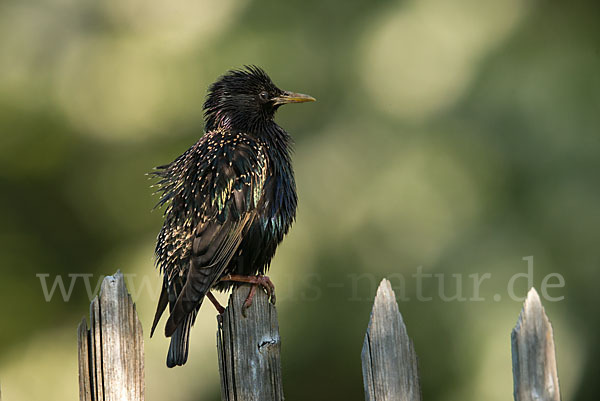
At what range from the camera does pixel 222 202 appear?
3332mm

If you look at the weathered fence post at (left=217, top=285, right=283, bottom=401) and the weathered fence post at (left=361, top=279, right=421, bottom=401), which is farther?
the weathered fence post at (left=217, top=285, right=283, bottom=401)

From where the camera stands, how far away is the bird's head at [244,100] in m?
3.89

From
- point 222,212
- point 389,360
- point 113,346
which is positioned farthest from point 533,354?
point 222,212

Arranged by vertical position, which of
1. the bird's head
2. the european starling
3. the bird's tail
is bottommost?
the bird's tail

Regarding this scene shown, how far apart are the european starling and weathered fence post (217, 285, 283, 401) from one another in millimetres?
318

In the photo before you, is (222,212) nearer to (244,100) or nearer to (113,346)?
(244,100)

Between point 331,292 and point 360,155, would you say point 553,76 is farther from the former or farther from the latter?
point 331,292

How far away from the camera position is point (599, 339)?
173 inches

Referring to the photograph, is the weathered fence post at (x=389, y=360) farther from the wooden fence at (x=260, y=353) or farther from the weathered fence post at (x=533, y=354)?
the weathered fence post at (x=533, y=354)

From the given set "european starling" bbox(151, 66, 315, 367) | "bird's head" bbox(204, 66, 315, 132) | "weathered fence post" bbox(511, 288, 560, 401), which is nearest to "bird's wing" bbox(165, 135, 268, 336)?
"european starling" bbox(151, 66, 315, 367)

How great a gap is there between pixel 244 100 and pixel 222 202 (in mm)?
769

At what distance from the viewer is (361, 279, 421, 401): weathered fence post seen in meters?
2.39

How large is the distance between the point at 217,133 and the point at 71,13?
177 cm

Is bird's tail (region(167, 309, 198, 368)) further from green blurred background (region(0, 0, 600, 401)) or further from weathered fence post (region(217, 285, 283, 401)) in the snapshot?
green blurred background (region(0, 0, 600, 401))
